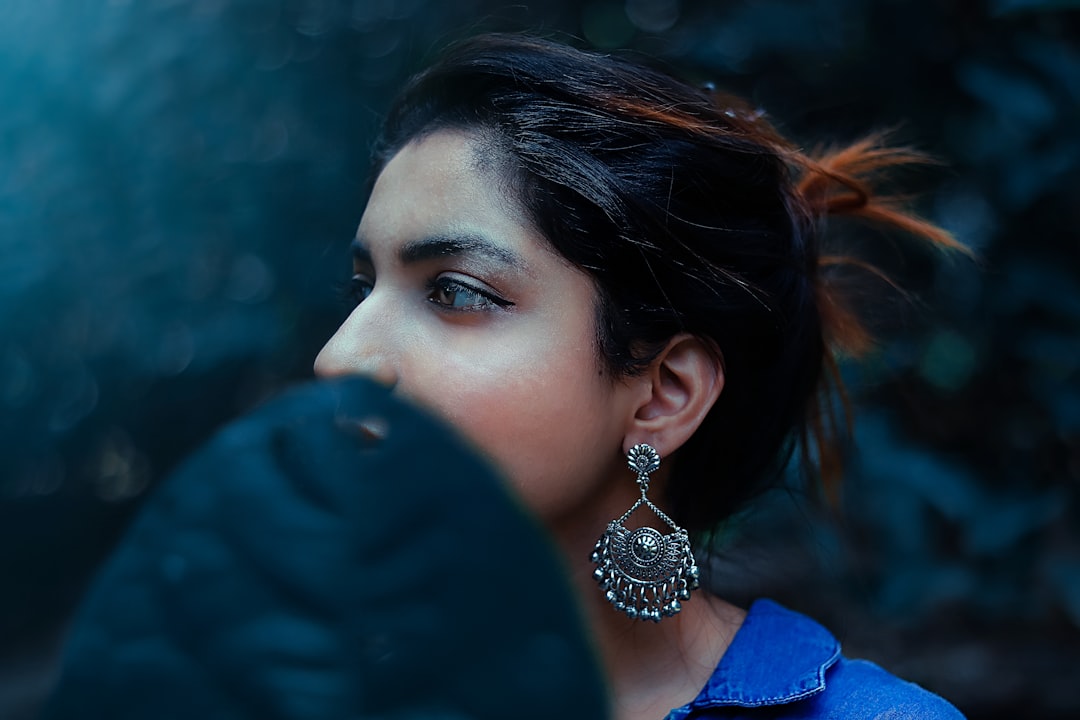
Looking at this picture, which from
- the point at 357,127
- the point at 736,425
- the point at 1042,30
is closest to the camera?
the point at 736,425

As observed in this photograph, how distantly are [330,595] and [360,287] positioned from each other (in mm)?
1017

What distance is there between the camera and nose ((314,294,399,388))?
1.20 m

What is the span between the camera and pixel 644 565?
1.35 metres

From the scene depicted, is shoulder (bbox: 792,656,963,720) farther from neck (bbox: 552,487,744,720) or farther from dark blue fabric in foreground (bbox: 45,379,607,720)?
dark blue fabric in foreground (bbox: 45,379,607,720)

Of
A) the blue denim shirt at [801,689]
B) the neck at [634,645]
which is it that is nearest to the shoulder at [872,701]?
the blue denim shirt at [801,689]

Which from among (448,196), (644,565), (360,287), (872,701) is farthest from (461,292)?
(872,701)

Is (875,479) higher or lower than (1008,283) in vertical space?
lower

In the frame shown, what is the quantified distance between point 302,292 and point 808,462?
127 centimetres

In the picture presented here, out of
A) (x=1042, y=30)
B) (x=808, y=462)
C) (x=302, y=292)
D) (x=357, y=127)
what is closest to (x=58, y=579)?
(x=302, y=292)

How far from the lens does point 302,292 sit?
239 cm

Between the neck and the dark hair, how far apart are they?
0.48ft

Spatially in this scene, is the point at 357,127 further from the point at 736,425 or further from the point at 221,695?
the point at 221,695

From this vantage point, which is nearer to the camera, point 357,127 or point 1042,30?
point 1042,30

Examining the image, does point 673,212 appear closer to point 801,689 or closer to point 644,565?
point 644,565
